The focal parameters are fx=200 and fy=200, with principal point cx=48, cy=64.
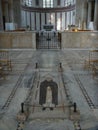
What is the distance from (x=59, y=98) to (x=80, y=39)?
735 centimetres

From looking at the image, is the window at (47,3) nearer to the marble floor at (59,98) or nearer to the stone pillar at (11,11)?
the stone pillar at (11,11)

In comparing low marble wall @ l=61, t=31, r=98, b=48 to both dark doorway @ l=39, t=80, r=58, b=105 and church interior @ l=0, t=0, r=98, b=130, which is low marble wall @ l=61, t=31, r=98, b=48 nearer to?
church interior @ l=0, t=0, r=98, b=130

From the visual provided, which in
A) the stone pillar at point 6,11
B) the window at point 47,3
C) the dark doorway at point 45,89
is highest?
the window at point 47,3

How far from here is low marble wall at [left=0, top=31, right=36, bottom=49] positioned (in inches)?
432

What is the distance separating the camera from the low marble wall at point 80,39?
11008 mm

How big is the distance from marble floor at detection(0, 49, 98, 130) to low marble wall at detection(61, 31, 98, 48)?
4010 mm

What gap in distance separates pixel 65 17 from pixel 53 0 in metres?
3.32

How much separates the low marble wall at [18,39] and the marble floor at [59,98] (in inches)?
158

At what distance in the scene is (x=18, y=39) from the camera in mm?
11070

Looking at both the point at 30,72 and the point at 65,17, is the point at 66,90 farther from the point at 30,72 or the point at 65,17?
the point at 65,17

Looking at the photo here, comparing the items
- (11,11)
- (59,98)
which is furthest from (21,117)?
(11,11)

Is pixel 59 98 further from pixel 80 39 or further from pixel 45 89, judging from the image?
pixel 80 39

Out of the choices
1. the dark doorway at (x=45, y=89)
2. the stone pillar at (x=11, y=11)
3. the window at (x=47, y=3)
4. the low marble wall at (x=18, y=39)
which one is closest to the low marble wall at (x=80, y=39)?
the low marble wall at (x=18, y=39)

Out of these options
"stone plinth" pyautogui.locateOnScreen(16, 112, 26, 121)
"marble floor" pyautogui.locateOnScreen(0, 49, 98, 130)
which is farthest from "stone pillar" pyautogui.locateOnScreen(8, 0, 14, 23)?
"stone plinth" pyautogui.locateOnScreen(16, 112, 26, 121)
